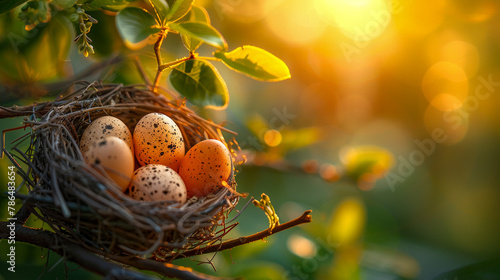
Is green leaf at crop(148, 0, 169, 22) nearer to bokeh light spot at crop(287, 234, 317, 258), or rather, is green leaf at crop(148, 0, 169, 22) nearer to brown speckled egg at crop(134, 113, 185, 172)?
brown speckled egg at crop(134, 113, 185, 172)

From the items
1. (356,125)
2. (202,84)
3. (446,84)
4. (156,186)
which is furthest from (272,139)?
(446,84)

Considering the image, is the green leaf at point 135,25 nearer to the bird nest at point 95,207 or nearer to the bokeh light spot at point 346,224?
the bird nest at point 95,207

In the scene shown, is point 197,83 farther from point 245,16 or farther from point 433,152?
point 433,152

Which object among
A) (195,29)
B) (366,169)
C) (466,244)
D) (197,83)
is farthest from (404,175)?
(195,29)

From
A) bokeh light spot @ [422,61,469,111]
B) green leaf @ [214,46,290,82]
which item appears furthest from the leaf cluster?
bokeh light spot @ [422,61,469,111]

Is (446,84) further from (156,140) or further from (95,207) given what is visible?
(95,207)

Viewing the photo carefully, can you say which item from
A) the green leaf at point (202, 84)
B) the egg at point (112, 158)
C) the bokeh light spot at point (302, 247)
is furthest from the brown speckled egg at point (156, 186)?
the bokeh light spot at point (302, 247)
